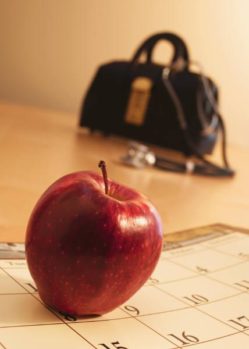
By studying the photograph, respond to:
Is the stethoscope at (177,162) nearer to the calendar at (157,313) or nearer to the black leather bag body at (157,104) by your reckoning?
the black leather bag body at (157,104)

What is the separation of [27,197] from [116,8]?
58.4 inches

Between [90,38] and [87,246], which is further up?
[90,38]

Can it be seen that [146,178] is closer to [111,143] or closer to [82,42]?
[111,143]

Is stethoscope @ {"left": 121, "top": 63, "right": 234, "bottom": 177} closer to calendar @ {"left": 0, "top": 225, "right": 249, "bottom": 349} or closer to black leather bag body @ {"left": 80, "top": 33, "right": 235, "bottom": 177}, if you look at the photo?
black leather bag body @ {"left": 80, "top": 33, "right": 235, "bottom": 177}

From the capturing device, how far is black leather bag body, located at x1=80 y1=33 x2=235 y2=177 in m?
1.32

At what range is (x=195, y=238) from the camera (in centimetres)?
65

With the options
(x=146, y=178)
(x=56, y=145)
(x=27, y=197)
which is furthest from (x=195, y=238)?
(x=56, y=145)

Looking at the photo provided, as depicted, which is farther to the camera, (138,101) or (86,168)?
(138,101)

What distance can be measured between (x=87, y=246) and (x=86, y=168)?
594 millimetres

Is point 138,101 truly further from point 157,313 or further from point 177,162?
point 157,313

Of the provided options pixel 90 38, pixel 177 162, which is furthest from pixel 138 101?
pixel 90 38

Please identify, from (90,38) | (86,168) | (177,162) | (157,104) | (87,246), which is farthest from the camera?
(90,38)

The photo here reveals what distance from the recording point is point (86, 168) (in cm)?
98

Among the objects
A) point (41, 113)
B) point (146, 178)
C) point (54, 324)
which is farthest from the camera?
point (41, 113)
